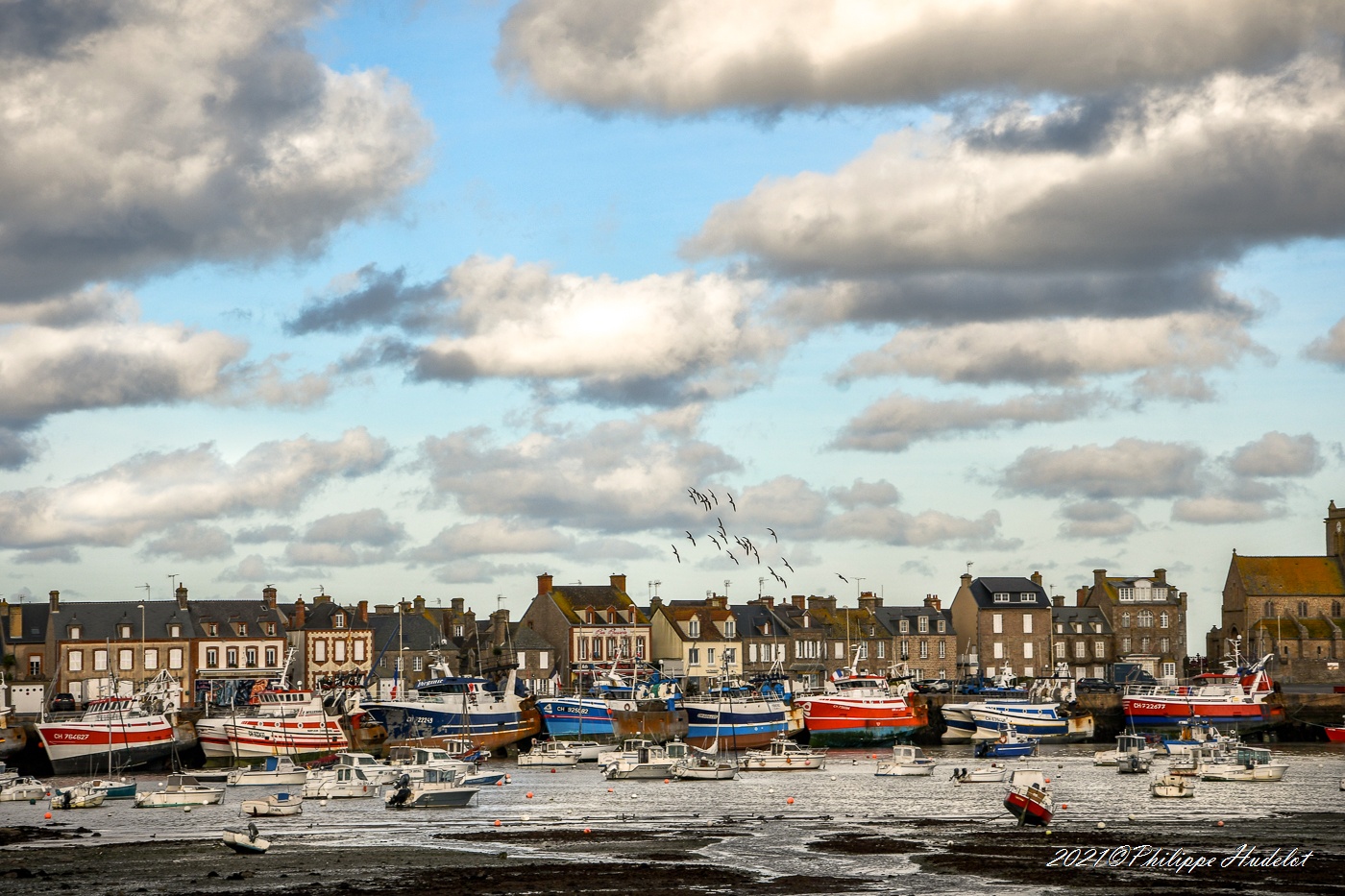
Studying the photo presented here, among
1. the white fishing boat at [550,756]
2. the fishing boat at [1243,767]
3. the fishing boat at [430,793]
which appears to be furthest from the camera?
the white fishing boat at [550,756]

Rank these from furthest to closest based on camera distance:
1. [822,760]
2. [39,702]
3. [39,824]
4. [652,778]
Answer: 1. [39,702]
2. [822,760]
3. [652,778]
4. [39,824]

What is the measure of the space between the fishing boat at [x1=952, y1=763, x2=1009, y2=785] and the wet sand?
20478 millimetres

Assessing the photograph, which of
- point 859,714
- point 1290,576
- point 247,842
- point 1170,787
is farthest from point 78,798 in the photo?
point 1290,576

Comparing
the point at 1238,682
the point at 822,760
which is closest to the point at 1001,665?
the point at 1238,682

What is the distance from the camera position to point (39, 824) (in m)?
60.6

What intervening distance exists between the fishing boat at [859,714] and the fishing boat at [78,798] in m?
51.9

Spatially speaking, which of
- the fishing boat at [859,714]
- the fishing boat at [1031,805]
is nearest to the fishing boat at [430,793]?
the fishing boat at [1031,805]

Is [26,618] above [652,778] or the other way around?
above

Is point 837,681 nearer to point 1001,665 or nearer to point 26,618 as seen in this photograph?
point 1001,665

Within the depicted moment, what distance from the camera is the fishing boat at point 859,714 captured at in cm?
10838

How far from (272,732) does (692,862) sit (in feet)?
158

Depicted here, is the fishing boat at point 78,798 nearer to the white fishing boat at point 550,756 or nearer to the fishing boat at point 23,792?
the fishing boat at point 23,792

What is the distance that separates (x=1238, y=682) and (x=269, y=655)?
68.3 m

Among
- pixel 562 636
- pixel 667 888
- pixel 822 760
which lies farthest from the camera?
pixel 562 636
